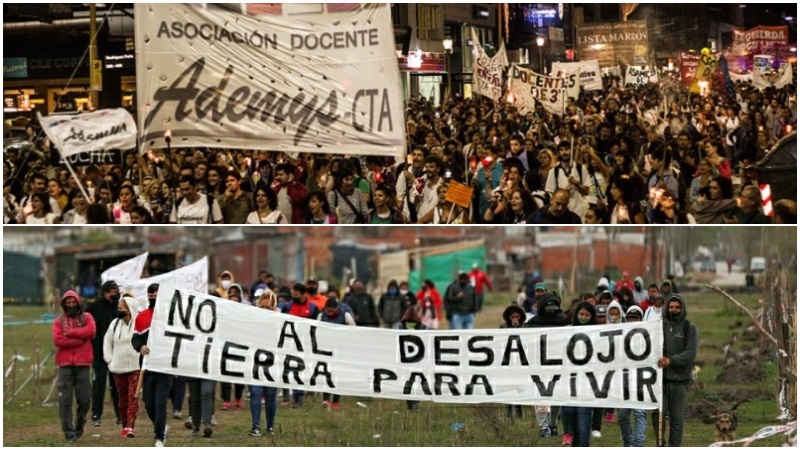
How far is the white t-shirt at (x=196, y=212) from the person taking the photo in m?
15.6

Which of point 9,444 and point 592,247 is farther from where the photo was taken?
point 592,247

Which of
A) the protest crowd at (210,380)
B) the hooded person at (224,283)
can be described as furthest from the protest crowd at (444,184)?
the protest crowd at (210,380)

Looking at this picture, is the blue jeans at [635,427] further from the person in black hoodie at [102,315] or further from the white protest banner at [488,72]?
the white protest banner at [488,72]

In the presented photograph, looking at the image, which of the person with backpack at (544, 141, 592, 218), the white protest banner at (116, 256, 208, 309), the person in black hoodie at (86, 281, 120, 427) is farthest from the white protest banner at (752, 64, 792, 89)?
the person in black hoodie at (86, 281, 120, 427)

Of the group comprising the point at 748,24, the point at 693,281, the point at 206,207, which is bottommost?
the point at 693,281

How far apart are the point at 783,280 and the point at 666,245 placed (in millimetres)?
18127

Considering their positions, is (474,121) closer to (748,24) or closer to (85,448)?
(85,448)

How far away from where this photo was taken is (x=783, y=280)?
14484 mm

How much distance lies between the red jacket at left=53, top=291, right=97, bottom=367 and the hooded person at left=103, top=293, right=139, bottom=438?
0.24 m

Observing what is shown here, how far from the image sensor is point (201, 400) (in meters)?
13.8

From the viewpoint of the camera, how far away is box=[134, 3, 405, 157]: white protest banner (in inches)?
543

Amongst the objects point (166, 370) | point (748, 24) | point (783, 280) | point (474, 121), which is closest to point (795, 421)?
point (783, 280)

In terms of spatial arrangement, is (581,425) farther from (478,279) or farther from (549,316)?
(478,279)

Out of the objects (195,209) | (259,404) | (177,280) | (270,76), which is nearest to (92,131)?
(195,209)
